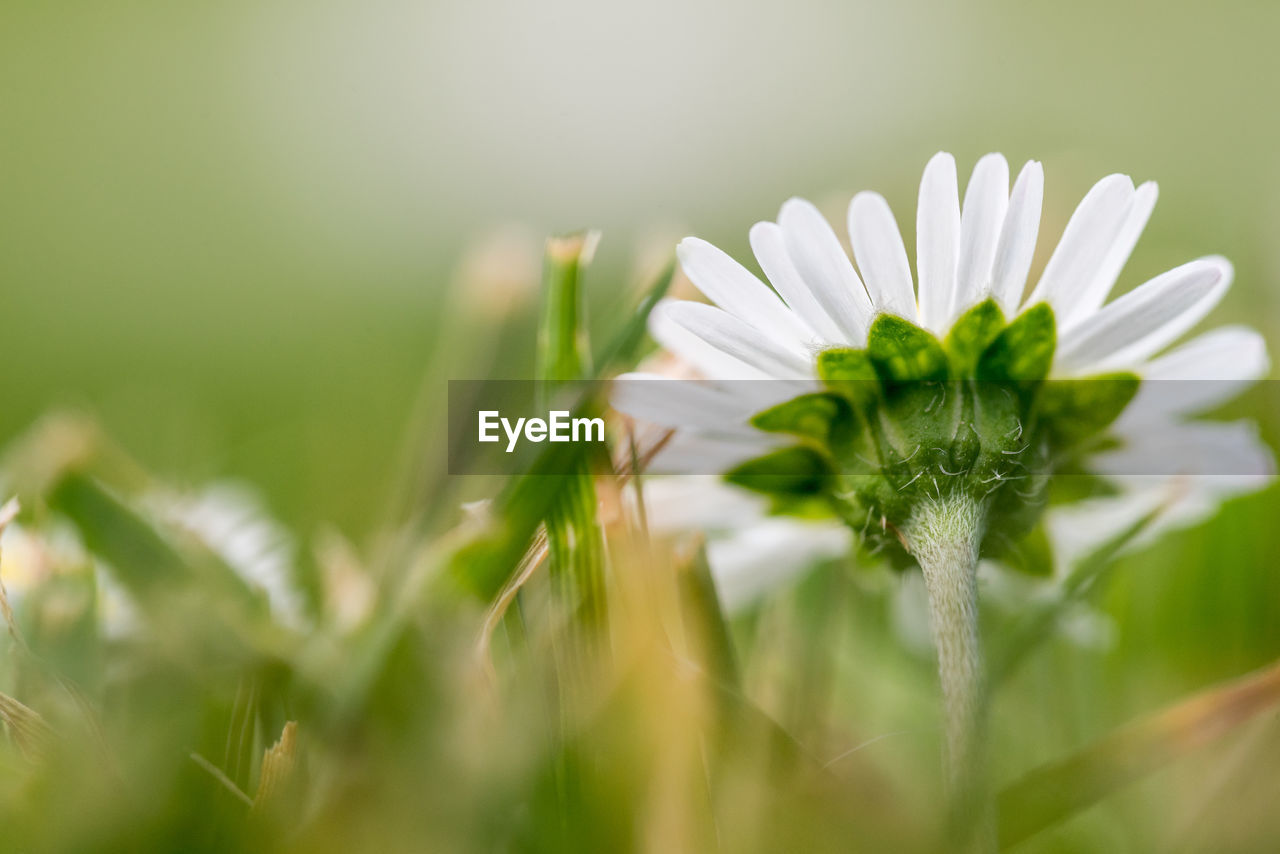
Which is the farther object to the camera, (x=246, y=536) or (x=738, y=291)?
(x=246, y=536)

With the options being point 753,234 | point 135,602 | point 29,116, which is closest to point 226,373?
point 29,116

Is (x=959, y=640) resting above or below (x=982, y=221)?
below

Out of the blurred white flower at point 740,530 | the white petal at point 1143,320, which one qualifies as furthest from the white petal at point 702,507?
the white petal at point 1143,320

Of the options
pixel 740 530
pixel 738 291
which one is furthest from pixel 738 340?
pixel 740 530

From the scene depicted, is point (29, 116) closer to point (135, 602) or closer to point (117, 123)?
point (117, 123)

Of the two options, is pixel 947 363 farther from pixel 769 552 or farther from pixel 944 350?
pixel 769 552

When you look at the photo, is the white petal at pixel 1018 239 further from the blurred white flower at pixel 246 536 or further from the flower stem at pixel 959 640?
the blurred white flower at pixel 246 536
